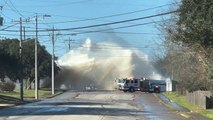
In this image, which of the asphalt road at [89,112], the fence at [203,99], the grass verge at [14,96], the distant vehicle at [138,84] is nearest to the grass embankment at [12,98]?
the grass verge at [14,96]

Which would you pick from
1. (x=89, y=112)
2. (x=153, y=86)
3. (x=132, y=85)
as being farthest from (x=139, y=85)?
(x=89, y=112)

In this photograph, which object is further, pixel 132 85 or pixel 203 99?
pixel 132 85

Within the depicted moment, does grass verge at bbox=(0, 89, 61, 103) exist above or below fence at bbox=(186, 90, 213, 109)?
below

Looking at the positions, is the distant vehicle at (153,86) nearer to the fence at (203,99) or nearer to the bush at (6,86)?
the bush at (6,86)

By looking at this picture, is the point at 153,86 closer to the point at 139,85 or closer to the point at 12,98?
the point at 139,85

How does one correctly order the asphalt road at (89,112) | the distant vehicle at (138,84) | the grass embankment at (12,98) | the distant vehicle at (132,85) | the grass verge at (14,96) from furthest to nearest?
the distant vehicle at (132,85), the distant vehicle at (138,84), the grass verge at (14,96), the grass embankment at (12,98), the asphalt road at (89,112)

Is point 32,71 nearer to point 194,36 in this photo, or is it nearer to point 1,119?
point 1,119

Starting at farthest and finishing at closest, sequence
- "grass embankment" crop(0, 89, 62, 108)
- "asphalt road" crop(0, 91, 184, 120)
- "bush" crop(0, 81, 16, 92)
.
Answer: "bush" crop(0, 81, 16, 92)
"grass embankment" crop(0, 89, 62, 108)
"asphalt road" crop(0, 91, 184, 120)

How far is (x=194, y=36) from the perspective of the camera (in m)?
24.1

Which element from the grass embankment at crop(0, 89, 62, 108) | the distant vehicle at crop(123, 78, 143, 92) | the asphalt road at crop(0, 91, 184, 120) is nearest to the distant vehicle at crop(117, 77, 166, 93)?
the distant vehicle at crop(123, 78, 143, 92)

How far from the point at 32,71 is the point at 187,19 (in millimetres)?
88449

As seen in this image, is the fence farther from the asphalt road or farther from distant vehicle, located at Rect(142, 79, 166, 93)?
distant vehicle, located at Rect(142, 79, 166, 93)

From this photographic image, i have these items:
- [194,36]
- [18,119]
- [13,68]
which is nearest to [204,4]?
[194,36]

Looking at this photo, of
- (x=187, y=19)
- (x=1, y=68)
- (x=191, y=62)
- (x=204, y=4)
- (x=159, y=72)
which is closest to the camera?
(x=204, y=4)
